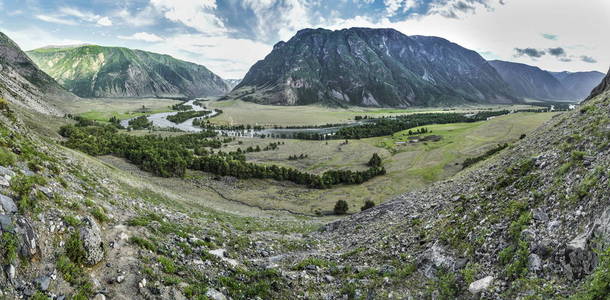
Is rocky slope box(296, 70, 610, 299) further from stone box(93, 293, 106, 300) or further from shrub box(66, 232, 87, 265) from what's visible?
shrub box(66, 232, 87, 265)

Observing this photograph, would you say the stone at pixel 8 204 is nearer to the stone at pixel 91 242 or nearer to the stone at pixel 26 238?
the stone at pixel 26 238

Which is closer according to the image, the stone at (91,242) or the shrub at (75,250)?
the shrub at (75,250)

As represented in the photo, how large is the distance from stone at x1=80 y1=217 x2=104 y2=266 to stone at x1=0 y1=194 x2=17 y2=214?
2204mm

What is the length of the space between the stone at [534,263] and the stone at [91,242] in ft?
52.5

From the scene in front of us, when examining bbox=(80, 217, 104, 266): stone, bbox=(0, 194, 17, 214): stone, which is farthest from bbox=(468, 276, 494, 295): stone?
bbox=(0, 194, 17, 214): stone

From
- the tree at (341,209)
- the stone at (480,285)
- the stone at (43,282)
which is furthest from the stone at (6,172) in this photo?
the tree at (341,209)

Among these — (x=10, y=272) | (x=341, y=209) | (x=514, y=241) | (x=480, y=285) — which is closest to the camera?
(x=10, y=272)

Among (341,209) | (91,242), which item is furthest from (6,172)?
(341,209)

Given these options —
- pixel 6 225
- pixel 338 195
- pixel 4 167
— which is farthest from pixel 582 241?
pixel 338 195

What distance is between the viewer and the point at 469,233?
14938 mm

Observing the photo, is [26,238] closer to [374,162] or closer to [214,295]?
[214,295]

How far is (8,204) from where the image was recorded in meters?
9.90

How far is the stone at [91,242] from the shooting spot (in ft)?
35.2

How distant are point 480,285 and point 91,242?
49.3 feet
